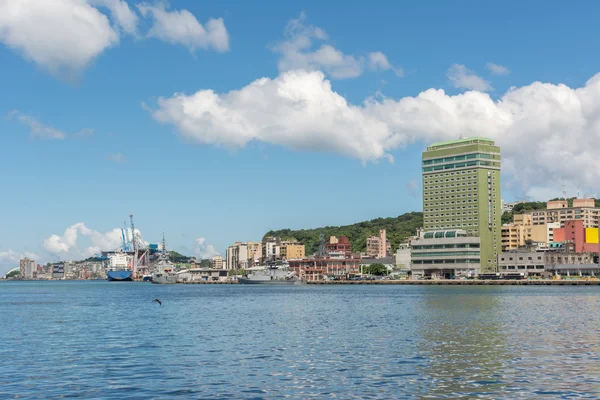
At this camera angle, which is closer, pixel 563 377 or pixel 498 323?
pixel 563 377

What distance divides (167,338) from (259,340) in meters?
7.80

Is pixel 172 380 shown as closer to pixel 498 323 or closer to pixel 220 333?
pixel 220 333

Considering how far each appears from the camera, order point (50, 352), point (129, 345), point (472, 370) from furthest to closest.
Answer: point (129, 345) < point (50, 352) < point (472, 370)

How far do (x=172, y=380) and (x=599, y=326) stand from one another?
42.6 meters

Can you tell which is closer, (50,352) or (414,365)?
(414,365)

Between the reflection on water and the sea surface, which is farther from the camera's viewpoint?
the sea surface

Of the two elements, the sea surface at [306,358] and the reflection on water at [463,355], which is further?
the sea surface at [306,358]

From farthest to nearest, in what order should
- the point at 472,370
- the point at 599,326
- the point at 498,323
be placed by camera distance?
the point at 498,323, the point at 599,326, the point at 472,370

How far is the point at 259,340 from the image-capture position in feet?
184

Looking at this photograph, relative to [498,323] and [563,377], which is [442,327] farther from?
[563,377]

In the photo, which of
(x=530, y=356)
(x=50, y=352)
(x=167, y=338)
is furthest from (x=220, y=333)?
(x=530, y=356)

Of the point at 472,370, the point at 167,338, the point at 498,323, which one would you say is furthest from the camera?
the point at 498,323

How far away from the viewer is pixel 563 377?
119ft

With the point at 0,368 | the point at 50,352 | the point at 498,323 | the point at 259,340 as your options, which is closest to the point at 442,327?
the point at 498,323
